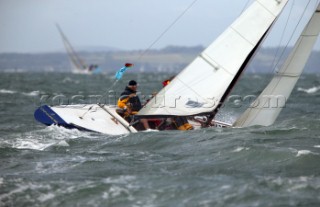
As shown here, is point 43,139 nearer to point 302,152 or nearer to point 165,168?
point 165,168

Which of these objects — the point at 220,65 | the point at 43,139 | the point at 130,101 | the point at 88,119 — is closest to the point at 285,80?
the point at 220,65

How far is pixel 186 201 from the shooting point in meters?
9.42

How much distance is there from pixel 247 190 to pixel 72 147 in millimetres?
5302

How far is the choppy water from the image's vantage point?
9.66m

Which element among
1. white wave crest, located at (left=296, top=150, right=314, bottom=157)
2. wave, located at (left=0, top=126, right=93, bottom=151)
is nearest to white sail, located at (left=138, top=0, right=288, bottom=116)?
wave, located at (left=0, top=126, right=93, bottom=151)

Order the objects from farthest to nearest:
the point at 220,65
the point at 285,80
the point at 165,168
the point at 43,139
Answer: the point at 285,80 → the point at 43,139 → the point at 220,65 → the point at 165,168

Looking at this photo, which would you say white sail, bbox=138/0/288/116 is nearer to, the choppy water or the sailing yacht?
the sailing yacht

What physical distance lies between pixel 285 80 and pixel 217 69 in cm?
209

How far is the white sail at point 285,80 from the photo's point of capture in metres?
15.9

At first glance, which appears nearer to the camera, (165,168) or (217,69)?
(165,168)

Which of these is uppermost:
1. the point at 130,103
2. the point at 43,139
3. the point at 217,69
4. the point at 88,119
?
the point at 217,69

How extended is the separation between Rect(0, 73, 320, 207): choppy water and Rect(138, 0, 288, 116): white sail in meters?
0.71

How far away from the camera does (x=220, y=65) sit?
48.9 feet

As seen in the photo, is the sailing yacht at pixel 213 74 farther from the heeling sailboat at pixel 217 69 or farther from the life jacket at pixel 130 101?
the life jacket at pixel 130 101
